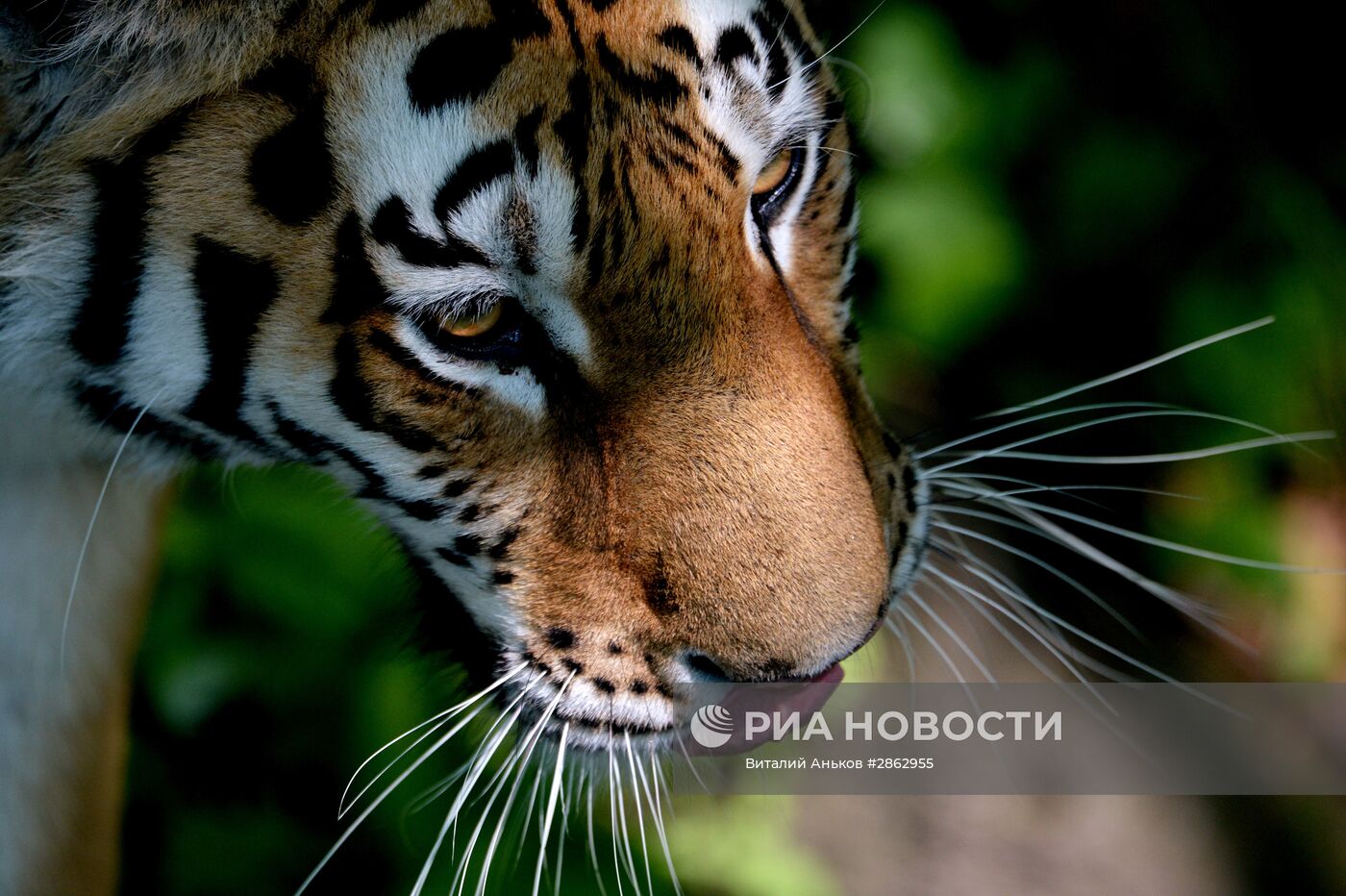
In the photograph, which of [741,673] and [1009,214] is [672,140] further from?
[1009,214]

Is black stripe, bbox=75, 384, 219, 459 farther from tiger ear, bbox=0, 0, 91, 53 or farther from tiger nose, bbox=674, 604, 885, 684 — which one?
tiger nose, bbox=674, 604, 885, 684

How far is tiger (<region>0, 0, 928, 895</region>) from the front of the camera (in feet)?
2.45

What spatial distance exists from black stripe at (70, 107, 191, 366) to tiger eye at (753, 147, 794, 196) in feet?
1.40

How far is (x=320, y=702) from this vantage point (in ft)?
4.82

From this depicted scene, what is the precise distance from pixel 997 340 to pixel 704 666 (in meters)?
1.02

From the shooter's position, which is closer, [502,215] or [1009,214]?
[502,215]

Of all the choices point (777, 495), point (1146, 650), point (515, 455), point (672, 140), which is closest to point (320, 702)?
point (515, 455)

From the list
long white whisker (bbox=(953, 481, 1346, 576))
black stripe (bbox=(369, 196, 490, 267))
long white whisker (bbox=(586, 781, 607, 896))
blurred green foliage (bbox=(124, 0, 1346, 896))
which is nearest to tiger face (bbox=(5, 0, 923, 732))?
black stripe (bbox=(369, 196, 490, 267))

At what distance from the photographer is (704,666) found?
0.85 metres

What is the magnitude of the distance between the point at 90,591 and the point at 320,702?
1.44ft

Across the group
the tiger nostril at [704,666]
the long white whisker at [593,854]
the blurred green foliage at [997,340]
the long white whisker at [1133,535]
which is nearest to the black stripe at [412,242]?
the tiger nostril at [704,666]

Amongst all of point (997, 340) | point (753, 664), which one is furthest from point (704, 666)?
point (997, 340)

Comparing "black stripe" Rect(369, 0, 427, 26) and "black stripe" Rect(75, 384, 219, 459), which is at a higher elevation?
"black stripe" Rect(369, 0, 427, 26)

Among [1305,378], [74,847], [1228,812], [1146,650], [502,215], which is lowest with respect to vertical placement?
[1228,812]
